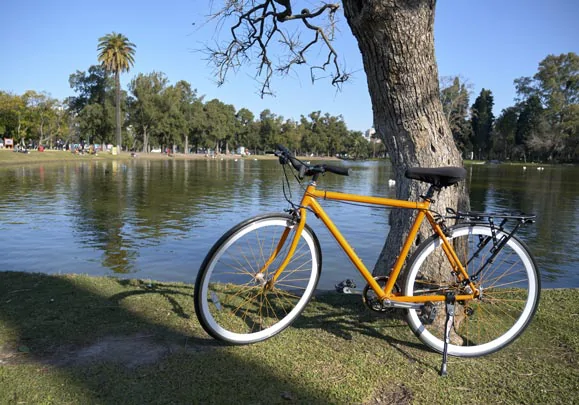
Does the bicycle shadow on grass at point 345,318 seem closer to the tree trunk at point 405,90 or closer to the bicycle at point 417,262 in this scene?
the bicycle at point 417,262

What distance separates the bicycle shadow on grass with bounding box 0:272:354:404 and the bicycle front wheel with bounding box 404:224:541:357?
46.3 inches

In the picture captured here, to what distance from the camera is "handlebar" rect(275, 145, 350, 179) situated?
3166 mm

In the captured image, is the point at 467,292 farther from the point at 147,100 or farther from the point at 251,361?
the point at 147,100

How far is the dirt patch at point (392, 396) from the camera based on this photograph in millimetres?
2652

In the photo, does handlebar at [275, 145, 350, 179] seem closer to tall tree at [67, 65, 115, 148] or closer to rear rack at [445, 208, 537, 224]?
rear rack at [445, 208, 537, 224]

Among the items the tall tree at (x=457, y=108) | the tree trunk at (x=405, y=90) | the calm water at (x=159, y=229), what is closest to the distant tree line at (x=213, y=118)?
the tall tree at (x=457, y=108)

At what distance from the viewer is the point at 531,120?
9144cm

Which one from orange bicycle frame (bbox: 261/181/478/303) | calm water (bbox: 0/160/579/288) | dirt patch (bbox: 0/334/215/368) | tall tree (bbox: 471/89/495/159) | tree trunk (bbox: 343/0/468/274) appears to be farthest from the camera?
tall tree (bbox: 471/89/495/159)

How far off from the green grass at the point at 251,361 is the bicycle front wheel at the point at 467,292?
140 millimetres

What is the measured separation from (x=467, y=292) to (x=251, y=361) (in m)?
1.70

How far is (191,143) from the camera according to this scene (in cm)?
10175

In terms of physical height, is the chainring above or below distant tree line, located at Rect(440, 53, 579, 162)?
below

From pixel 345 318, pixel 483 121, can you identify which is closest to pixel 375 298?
pixel 345 318

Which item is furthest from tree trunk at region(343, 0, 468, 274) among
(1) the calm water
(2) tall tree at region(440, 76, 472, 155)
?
(2) tall tree at region(440, 76, 472, 155)
